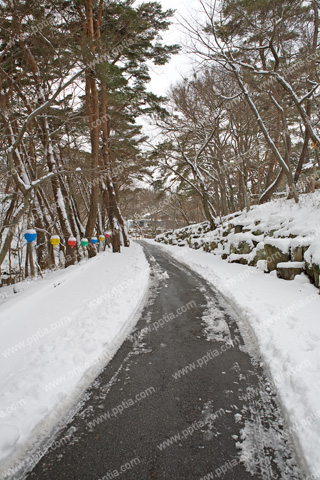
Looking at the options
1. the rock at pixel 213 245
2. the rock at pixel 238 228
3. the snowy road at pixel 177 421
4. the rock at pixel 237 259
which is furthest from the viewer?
the rock at pixel 213 245

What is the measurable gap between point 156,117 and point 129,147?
2.72 metres

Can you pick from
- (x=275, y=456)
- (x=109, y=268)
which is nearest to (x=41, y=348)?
(x=275, y=456)

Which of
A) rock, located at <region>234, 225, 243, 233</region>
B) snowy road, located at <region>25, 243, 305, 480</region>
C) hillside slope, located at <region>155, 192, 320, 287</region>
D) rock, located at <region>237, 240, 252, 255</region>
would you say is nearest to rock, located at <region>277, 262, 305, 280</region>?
hillside slope, located at <region>155, 192, 320, 287</region>

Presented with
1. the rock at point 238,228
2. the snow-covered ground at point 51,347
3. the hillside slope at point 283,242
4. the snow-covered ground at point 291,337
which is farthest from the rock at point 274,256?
the snow-covered ground at point 51,347

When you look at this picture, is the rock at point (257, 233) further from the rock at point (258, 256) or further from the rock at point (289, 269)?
the rock at point (289, 269)

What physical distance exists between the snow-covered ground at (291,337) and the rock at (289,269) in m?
0.19

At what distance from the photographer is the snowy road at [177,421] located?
1703mm

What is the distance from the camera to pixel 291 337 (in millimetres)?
3367

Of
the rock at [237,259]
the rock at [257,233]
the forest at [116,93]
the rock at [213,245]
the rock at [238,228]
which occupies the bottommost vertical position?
the rock at [237,259]

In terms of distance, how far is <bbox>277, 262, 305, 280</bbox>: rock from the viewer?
6.06 m

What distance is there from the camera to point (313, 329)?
3.53 metres

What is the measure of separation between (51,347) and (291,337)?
346 centimetres

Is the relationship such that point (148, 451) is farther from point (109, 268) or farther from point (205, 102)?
point (205, 102)

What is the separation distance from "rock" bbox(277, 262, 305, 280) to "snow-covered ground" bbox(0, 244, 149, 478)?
12.6 ft
